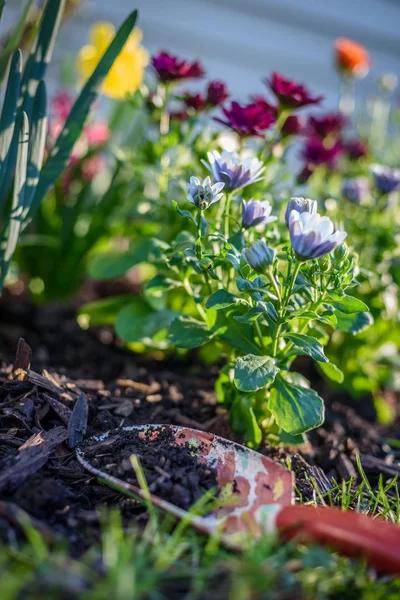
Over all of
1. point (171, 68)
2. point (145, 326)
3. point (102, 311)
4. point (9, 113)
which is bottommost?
point (102, 311)

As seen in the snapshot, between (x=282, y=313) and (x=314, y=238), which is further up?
(x=314, y=238)

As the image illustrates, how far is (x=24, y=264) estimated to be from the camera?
2.30m

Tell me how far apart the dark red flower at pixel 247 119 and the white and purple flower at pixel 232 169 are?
0.65ft

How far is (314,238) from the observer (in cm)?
100

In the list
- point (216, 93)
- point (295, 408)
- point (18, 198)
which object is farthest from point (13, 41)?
point (295, 408)

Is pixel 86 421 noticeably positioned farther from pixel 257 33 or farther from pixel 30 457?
pixel 257 33

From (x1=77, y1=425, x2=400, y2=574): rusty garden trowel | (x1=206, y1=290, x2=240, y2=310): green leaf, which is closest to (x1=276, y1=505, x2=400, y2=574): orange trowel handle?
(x1=77, y1=425, x2=400, y2=574): rusty garden trowel

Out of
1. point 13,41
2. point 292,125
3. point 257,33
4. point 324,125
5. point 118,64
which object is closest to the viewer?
point 13,41

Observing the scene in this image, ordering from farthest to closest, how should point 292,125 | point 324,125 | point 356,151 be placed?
point 356,151 → point 324,125 → point 292,125

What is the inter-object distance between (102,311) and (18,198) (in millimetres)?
629

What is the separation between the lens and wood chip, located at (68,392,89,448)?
1.21 m

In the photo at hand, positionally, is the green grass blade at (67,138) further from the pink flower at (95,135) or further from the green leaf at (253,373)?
the pink flower at (95,135)

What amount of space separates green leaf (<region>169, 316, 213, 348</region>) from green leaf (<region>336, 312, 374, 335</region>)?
0.29 m

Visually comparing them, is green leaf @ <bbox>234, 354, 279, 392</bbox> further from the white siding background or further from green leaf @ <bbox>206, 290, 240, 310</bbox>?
the white siding background
